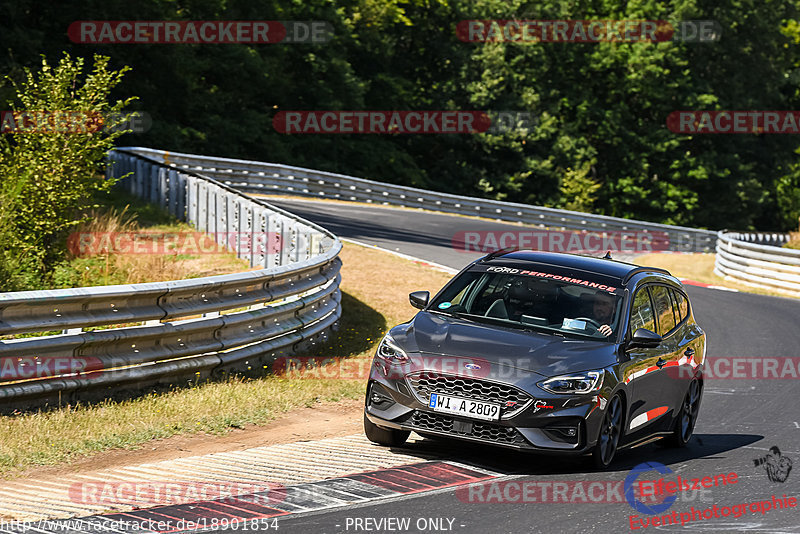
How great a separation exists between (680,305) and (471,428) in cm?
352

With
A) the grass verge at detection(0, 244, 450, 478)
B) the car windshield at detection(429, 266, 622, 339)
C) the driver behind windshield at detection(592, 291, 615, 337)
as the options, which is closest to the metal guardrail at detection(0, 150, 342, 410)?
the grass verge at detection(0, 244, 450, 478)

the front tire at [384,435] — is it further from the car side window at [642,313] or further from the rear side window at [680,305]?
the rear side window at [680,305]

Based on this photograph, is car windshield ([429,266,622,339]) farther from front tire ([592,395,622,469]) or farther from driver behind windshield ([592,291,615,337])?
front tire ([592,395,622,469])

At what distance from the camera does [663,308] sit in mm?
10031

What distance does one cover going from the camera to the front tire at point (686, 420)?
10172mm

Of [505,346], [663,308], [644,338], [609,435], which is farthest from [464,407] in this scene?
[663,308]

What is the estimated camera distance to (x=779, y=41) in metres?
67.1

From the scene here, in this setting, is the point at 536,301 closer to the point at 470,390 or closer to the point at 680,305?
the point at 470,390

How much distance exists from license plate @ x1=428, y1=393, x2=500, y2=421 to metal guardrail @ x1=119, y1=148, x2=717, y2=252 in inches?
1137

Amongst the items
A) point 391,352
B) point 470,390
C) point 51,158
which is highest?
point 51,158

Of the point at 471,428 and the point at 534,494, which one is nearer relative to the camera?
the point at 534,494

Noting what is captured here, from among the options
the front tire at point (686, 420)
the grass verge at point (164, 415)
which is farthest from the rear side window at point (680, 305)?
the grass verge at point (164, 415)

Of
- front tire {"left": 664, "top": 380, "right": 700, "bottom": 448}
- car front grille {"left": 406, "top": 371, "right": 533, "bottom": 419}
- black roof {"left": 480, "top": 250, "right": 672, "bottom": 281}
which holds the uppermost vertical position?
black roof {"left": 480, "top": 250, "right": 672, "bottom": 281}

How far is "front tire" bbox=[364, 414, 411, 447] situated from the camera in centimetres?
869
